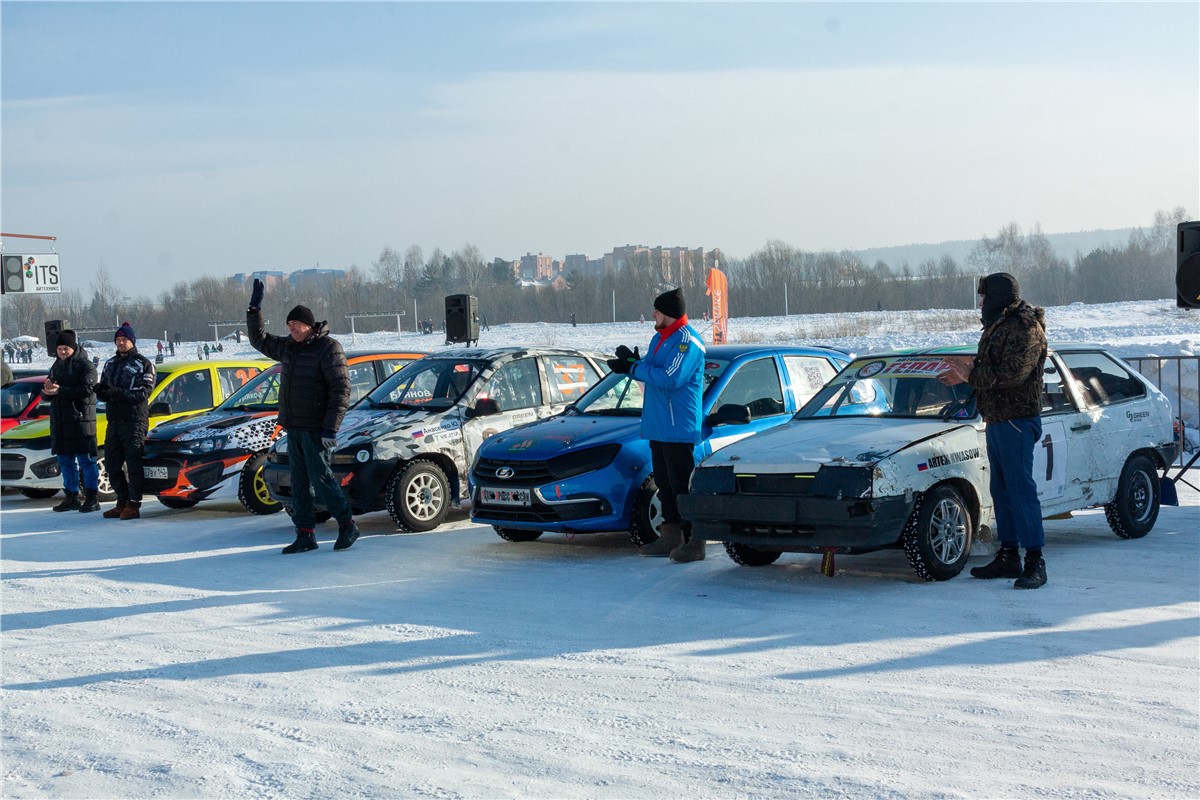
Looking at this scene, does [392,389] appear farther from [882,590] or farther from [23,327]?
[23,327]

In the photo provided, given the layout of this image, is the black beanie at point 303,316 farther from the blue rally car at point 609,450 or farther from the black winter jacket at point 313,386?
the blue rally car at point 609,450

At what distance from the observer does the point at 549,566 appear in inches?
364

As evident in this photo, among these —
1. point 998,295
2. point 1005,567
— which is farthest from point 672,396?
point 1005,567

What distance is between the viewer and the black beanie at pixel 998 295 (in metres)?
7.83

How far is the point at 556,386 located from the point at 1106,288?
89.5 meters

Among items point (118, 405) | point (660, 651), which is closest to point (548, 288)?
point (118, 405)

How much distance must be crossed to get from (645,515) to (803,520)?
211 centimetres

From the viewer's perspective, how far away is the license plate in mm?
9523

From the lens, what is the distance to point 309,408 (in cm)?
998

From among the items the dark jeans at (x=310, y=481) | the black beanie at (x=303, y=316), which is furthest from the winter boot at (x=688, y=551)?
the black beanie at (x=303, y=316)

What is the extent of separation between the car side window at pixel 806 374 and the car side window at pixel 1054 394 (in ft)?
6.12

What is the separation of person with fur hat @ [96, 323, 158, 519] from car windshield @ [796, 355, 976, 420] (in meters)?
7.11

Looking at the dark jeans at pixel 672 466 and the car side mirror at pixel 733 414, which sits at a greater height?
the car side mirror at pixel 733 414

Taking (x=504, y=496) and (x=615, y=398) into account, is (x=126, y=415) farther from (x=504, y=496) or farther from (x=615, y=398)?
(x=615, y=398)
